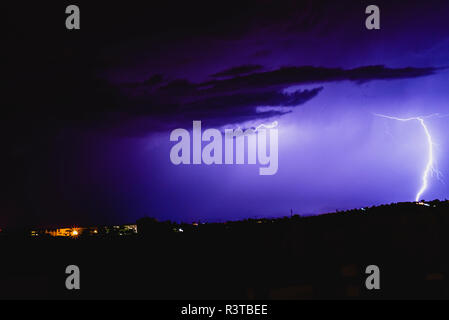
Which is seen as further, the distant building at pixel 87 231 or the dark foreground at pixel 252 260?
the distant building at pixel 87 231

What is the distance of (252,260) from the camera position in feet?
18.1

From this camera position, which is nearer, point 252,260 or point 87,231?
point 252,260

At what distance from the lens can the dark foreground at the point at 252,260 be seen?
5273 mm

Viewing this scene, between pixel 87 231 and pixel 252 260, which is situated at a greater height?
pixel 87 231

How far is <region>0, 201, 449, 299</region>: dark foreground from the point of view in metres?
5.27

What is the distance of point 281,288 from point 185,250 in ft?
4.75

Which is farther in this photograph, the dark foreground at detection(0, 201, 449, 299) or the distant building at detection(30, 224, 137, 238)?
the distant building at detection(30, 224, 137, 238)
